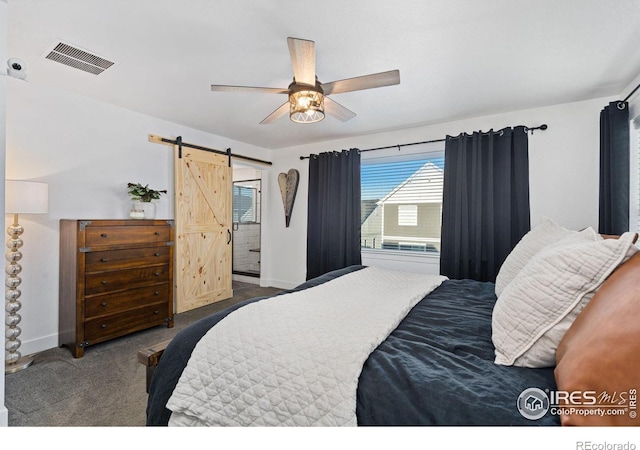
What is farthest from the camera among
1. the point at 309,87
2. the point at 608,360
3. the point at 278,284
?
the point at 278,284

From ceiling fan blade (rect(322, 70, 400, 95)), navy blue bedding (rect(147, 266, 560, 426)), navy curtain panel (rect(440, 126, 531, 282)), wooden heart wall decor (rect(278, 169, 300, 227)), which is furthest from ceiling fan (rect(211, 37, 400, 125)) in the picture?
wooden heart wall decor (rect(278, 169, 300, 227))

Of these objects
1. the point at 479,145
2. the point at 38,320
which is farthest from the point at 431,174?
the point at 38,320

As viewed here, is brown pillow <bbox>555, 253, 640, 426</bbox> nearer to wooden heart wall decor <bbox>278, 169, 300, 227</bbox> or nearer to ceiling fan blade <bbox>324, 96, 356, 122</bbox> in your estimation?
ceiling fan blade <bbox>324, 96, 356, 122</bbox>

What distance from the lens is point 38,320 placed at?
2.63 m

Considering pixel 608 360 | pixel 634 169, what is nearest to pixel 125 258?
pixel 608 360

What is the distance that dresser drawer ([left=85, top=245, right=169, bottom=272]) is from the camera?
2.57 m

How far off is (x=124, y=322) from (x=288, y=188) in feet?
9.31

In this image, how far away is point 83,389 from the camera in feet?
6.55

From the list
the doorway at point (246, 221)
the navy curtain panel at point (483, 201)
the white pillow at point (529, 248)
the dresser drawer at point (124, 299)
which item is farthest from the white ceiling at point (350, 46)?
the doorway at point (246, 221)

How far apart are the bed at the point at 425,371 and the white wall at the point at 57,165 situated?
2.19 m

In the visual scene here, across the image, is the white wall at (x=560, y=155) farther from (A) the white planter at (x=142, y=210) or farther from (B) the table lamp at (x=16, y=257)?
(B) the table lamp at (x=16, y=257)

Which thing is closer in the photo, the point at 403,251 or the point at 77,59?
the point at 77,59

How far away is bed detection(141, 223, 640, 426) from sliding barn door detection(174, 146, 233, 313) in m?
2.60

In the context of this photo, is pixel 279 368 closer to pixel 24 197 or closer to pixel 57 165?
pixel 24 197
